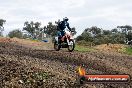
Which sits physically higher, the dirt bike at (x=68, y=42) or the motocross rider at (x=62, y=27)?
the motocross rider at (x=62, y=27)

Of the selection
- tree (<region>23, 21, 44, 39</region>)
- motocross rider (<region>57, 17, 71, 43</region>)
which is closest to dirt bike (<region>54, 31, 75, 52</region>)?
motocross rider (<region>57, 17, 71, 43</region>)

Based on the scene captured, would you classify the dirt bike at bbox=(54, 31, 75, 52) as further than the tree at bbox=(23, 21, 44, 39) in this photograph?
No

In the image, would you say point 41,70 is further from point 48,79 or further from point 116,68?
point 116,68

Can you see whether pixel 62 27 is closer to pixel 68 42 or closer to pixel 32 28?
pixel 68 42

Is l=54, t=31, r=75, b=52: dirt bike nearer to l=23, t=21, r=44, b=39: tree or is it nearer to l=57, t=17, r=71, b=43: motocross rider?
l=57, t=17, r=71, b=43: motocross rider

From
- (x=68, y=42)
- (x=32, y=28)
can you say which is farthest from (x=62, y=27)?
(x=32, y=28)

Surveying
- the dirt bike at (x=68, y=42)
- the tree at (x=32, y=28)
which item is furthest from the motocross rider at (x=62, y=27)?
the tree at (x=32, y=28)

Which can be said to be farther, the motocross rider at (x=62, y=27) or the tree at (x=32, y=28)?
the tree at (x=32, y=28)

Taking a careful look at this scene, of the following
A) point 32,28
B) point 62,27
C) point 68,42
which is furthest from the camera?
point 32,28

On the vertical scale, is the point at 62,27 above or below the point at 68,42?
above

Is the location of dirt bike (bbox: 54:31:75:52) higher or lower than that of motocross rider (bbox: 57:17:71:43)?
lower

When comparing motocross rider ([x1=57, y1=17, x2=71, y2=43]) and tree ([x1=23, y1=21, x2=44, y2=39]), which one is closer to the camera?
motocross rider ([x1=57, y1=17, x2=71, y2=43])

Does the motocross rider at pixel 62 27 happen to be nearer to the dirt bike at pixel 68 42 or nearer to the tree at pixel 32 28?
the dirt bike at pixel 68 42

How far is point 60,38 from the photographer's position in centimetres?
2373
